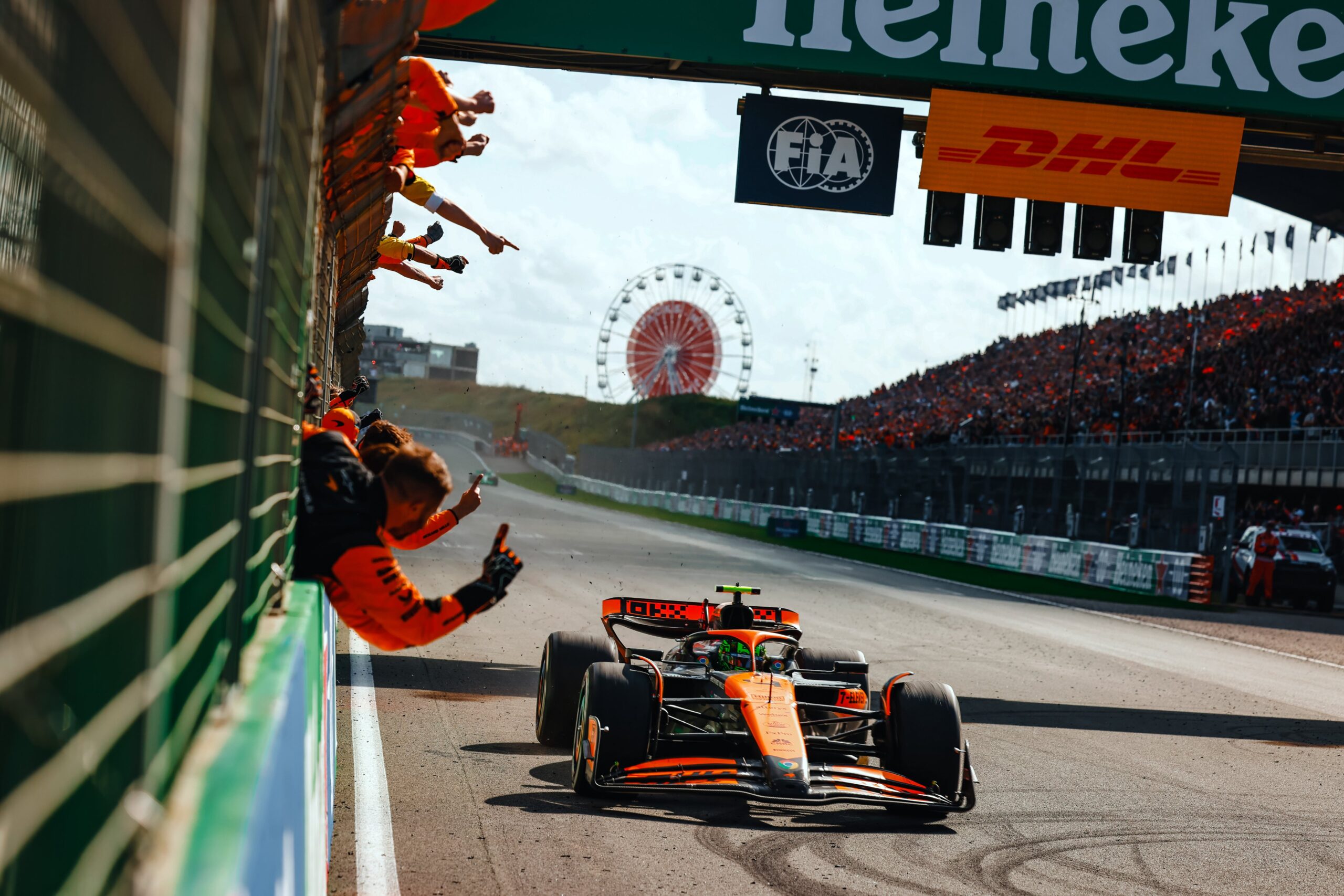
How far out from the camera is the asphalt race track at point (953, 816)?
557 centimetres

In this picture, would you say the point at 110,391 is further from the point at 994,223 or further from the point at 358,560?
the point at 994,223

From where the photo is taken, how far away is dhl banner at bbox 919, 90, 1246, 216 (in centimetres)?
1143

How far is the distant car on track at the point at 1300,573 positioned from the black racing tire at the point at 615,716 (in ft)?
66.7

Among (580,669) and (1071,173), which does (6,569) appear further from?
(1071,173)

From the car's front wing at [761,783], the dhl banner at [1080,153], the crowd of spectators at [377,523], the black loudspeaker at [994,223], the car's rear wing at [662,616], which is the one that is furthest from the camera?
the black loudspeaker at [994,223]

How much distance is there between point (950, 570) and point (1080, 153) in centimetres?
1802

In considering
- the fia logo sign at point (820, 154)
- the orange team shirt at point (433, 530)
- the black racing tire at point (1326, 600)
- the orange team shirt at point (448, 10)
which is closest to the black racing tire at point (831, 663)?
the orange team shirt at point (433, 530)

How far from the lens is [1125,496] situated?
2644 cm

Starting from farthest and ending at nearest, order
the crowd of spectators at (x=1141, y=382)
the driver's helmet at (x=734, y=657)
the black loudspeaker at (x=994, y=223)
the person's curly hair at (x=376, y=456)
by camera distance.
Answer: the crowd of spectators at (x=1141, y=382) < the black loudspeaker at (x=994, y=223) < the driver's helmet at (x=734, y=657) < the person's curly hair at (x=376, y=456)

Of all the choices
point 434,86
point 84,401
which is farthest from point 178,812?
point 434,86

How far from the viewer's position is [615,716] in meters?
6.64

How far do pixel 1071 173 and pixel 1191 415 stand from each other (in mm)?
27316

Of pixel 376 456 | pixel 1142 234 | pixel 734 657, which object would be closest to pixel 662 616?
pixel 734 657

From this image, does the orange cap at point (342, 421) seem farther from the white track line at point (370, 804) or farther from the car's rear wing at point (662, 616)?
the car's rear wing at point (662, 616)
